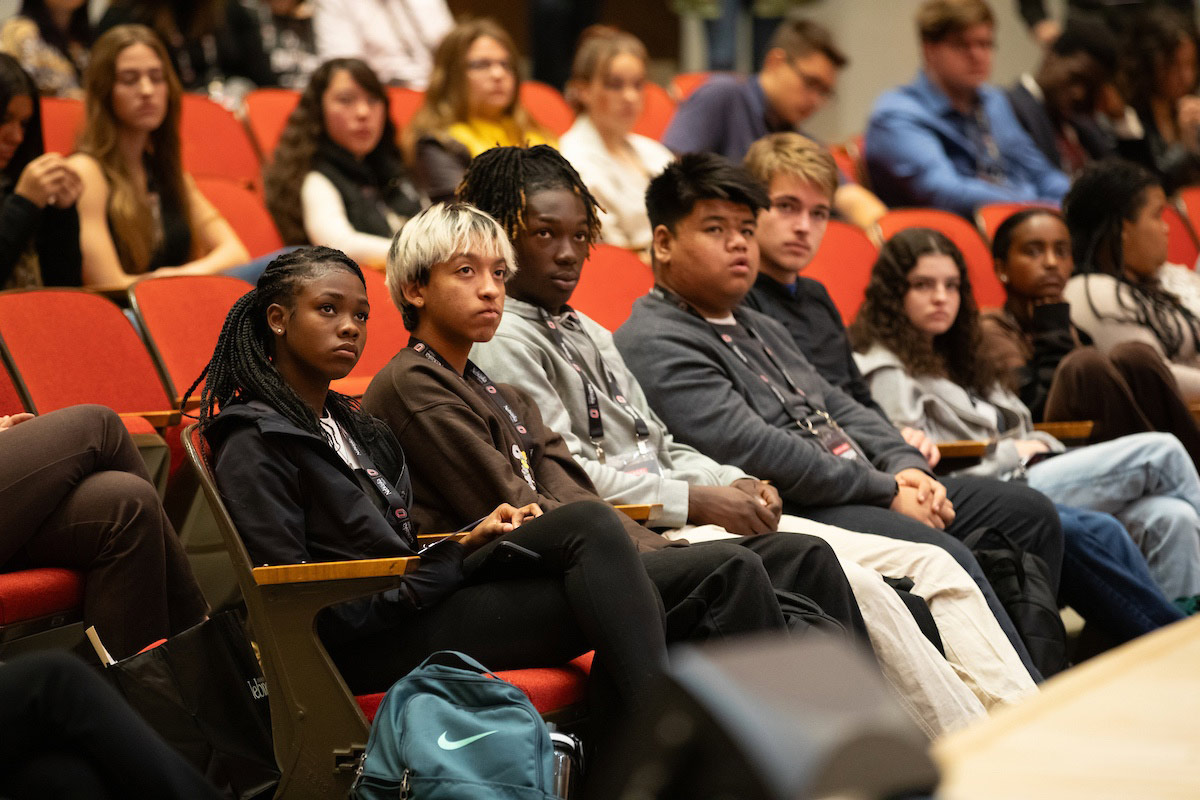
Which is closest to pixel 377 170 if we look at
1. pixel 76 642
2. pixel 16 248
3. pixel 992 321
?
pixel 16 248

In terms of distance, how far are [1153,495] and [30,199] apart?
2.68 metres

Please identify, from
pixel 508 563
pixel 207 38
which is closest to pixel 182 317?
pixel 508 563

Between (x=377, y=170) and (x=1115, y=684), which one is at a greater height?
(x=377, y=170)

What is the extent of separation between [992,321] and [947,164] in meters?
1.24

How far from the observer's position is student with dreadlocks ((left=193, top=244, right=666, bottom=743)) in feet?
6.22

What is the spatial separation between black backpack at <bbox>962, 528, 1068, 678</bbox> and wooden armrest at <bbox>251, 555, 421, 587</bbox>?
141cm

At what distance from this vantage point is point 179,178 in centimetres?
353

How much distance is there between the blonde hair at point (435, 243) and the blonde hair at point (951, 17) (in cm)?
302

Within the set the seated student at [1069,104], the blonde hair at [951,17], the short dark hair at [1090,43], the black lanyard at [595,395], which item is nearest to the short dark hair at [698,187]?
the black lanyard at [595,395]

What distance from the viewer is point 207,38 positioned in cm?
472

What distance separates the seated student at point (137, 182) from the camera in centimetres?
329

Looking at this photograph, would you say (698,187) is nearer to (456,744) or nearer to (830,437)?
(830,437)

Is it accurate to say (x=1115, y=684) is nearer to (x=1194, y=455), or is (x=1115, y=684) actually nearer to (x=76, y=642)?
(x=76, y=642)

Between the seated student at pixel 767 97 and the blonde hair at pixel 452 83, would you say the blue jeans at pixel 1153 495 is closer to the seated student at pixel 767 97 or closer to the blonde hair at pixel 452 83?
the seated student at pixel 767 97
